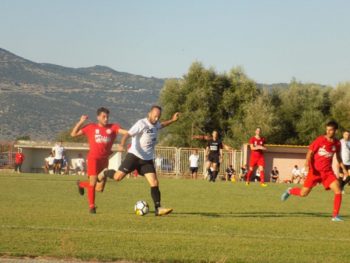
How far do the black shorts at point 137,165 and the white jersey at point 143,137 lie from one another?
0.26 feet

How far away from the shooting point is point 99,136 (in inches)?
644

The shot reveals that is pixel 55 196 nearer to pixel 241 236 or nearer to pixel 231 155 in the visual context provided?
pixel 241 236

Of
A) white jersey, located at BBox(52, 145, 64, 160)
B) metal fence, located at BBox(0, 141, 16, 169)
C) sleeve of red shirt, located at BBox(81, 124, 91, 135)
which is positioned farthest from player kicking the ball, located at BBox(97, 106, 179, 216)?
metal fence, located at BBox(0, 141, 16, 169)

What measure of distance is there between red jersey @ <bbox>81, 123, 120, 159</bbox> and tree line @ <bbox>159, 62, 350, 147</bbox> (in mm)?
60250

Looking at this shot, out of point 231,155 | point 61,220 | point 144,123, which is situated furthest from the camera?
point 231,155

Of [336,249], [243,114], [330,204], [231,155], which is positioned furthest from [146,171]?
[243,114]

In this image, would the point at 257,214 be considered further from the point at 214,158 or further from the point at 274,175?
the point at 274,175

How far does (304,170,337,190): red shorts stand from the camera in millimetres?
16219

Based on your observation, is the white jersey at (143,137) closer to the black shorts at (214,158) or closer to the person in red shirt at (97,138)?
the person in red shirt at (97,138)

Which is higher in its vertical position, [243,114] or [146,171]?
[243,114]

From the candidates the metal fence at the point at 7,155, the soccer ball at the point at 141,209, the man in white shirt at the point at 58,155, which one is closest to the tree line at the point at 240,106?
the metal fence at the point at 7,155

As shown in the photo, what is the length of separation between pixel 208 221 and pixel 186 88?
6663 centimetres

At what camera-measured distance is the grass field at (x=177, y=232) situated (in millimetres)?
10344

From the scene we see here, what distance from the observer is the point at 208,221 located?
1475 centimetres
